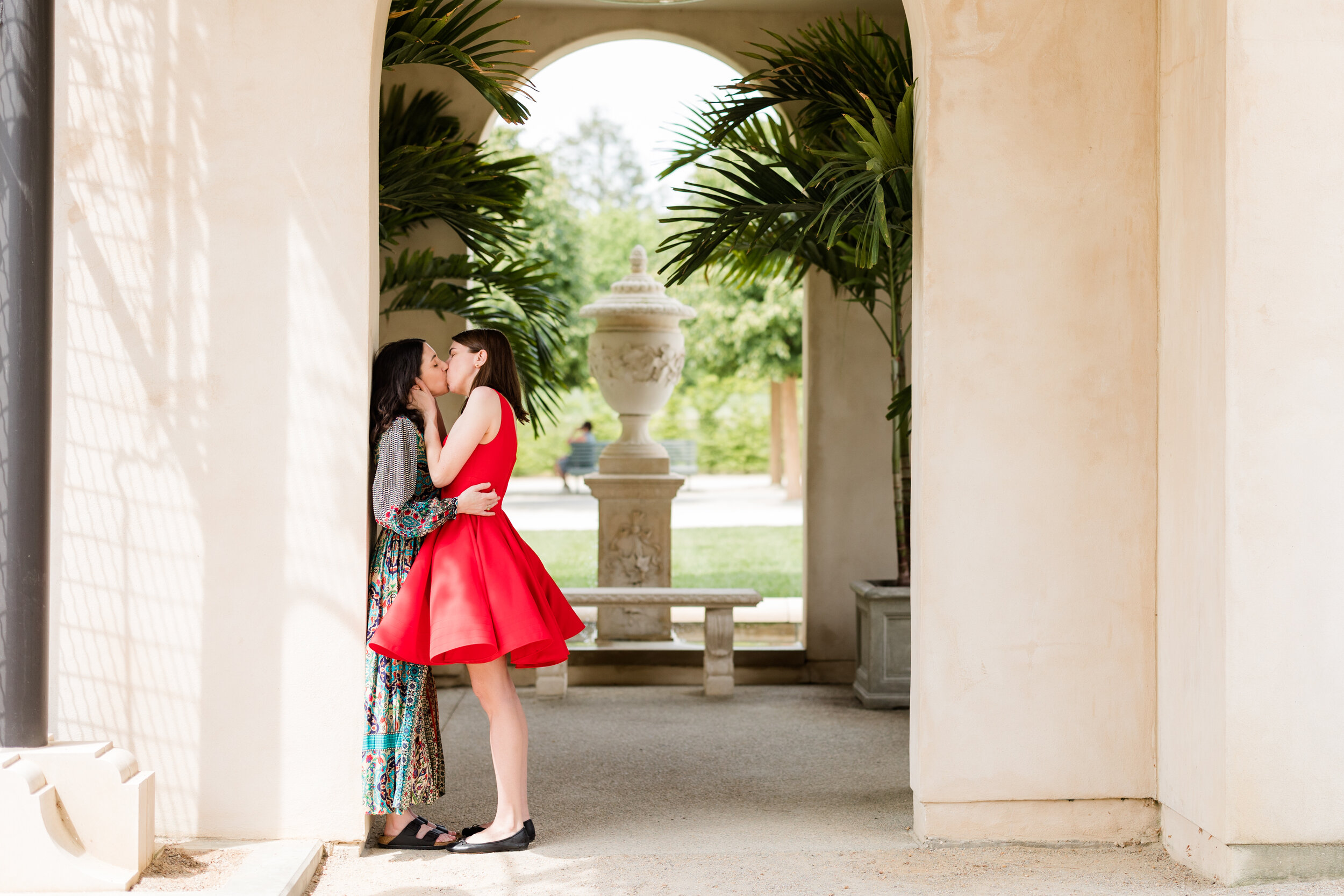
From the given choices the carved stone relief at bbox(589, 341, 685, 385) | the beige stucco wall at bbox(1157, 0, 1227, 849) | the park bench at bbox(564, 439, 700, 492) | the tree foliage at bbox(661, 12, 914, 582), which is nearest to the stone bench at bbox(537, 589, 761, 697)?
the tree foliage at bbox(661, 12, 914, 582)

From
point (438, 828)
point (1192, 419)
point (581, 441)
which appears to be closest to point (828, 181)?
point (1192, 419)

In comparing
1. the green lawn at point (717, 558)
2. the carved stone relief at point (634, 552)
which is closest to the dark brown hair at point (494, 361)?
the carved stone relief at point (634, 552)

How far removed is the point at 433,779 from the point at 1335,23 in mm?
3577

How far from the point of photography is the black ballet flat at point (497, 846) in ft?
12.0

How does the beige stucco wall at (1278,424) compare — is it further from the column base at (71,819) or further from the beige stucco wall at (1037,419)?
the column base at (71,819)

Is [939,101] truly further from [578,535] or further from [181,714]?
[578,535]

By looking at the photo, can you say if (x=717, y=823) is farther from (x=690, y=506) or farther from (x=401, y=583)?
(x=690, y=506)

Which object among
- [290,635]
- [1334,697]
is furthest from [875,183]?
[290,635]

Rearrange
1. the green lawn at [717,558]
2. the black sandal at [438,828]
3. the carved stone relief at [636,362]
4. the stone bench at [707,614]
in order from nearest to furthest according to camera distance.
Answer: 1. the black sandal at [438,828]
2. the stone bench at [707,614]
3. the carved stone relief at [636,362]
4. the green lawn at [717,558]

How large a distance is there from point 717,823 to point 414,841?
41.4 inches

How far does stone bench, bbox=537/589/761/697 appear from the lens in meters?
6.35

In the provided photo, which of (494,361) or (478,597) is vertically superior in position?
(494,361)

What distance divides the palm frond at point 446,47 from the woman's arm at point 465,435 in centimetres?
130

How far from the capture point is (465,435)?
12.0 ft
